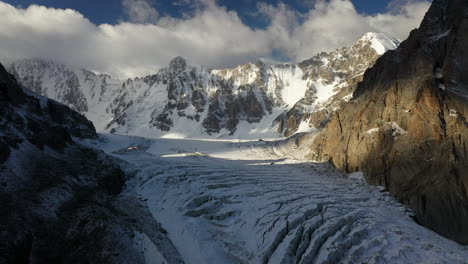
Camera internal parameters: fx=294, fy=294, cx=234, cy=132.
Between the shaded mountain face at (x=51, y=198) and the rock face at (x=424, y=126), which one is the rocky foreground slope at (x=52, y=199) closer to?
the shaded mountain face at (x=51, y=198)

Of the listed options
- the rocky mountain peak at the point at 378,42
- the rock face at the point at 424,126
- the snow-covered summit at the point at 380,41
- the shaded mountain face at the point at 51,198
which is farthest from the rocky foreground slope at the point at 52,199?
the snow-covered summit at the point at 380,41

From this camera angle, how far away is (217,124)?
566 feet

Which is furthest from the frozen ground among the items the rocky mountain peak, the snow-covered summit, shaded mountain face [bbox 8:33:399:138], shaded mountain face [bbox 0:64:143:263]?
the rocky mountain peak

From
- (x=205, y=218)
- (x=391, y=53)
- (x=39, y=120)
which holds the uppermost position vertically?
(x=391, y=53)

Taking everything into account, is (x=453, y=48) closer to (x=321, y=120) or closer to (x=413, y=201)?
(x=413, y=201)

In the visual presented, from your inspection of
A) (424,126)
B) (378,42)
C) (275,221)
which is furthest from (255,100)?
(275,221)

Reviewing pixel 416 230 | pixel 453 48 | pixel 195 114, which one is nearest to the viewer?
pixel 416 230

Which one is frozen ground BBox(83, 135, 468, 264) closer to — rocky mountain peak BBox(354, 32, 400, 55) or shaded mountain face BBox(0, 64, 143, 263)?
shaded mountain face BBox(0, 64, 143, 263)

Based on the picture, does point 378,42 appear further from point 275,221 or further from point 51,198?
point 51,198

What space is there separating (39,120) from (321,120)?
358ft

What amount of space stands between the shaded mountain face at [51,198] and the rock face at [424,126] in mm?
18586

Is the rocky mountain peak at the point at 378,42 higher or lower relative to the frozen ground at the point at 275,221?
higher

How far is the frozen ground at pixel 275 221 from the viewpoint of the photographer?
45.2 ft

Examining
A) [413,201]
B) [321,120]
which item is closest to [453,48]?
[413,201]
